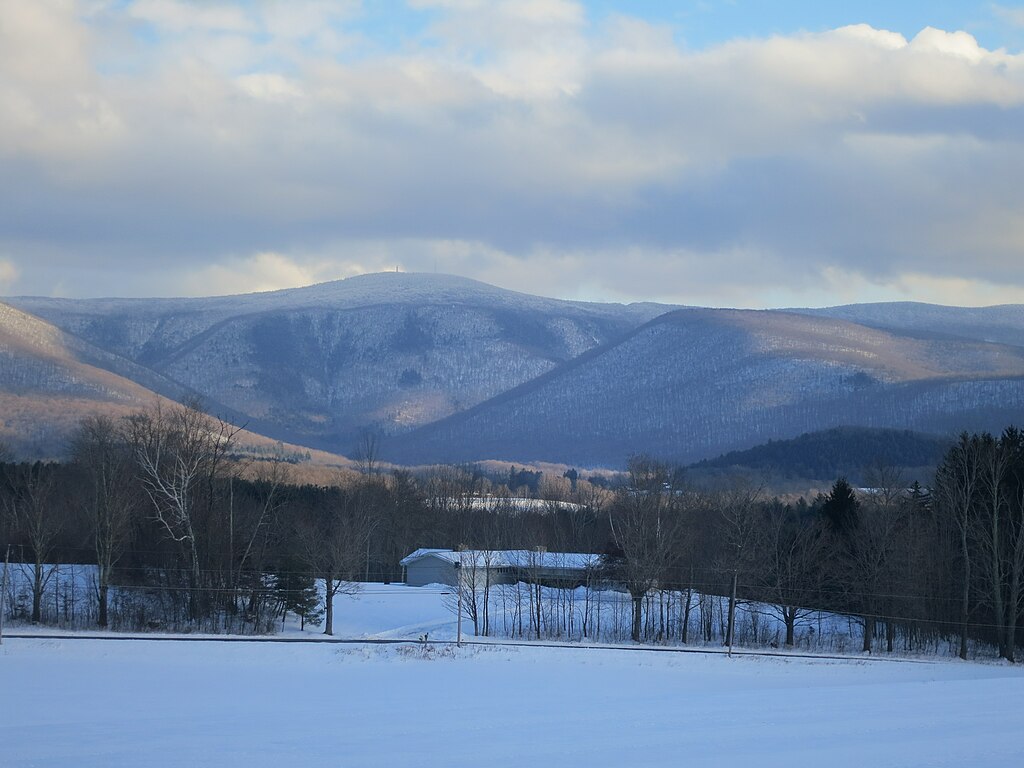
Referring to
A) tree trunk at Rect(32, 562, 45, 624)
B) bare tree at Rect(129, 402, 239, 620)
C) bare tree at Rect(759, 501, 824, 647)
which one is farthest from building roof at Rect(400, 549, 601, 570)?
tree trunk at Rect(32, 562, 45, 624)

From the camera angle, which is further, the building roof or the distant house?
the building roof

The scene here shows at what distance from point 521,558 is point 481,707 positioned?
56.6m

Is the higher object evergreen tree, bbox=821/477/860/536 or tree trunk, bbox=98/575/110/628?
evergreen tree, bbox=821/477/860/536

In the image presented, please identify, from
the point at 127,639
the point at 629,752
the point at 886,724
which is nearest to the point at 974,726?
the point at 886,724

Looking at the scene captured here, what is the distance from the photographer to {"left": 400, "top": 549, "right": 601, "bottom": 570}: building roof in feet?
290

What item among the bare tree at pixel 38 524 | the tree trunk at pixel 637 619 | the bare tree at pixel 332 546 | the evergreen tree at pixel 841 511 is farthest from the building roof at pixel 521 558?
the bare tree at pixel 38 524

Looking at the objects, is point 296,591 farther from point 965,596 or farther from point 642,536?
point 965,596

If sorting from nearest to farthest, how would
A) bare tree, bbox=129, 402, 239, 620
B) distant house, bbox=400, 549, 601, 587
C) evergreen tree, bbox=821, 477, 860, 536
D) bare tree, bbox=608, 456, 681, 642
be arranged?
bare tree, bbox=129, 402, 239, 620 → bare tree, bbox=608, 456, 681, 642 → evergreen tree, bbox=821, 477, 860, 536 → distant house, bbox=400, 549, 601, 587

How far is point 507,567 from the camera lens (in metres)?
92.4

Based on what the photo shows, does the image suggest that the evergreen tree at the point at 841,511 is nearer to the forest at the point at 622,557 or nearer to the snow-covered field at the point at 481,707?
the forest at the point at 622,557

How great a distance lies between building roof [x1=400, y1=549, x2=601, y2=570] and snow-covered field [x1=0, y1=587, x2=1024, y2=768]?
104 feet

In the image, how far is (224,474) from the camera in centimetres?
8075

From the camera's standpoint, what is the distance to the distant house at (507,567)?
85500mm

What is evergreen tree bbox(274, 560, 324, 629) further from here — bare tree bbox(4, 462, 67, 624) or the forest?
bare tree bbox(4, 462, 67, 624)
